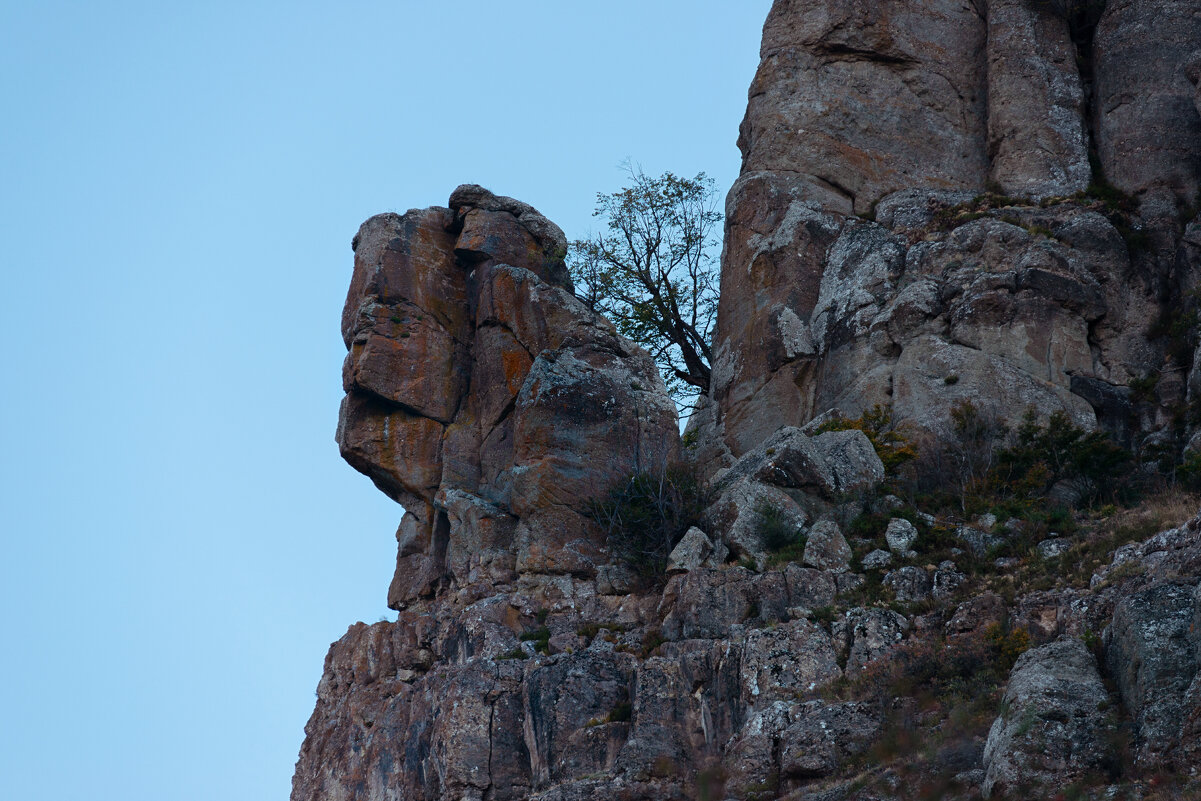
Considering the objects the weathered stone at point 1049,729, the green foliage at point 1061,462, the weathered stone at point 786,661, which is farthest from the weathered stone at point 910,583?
the weathered stone at point 1049,729

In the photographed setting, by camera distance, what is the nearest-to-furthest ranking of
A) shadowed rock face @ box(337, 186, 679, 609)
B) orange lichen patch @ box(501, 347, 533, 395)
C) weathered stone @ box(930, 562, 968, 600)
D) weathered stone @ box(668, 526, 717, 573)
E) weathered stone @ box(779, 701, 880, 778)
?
weathered stone @ box(779, 701, 880, 778) → weathered stone @ box(930, 562, 968, 600) → weathered stone @ box(668, 526, 717, 573) → shadowed rock face @ box(337, 186, 679, 609) → orange lichen patch @ box(501, 347, 533, 395)

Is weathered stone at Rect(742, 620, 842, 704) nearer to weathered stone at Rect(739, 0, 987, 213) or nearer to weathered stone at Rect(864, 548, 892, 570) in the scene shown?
weathered stone at Rect(864, 548, 892, 570)

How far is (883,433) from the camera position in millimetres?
31109

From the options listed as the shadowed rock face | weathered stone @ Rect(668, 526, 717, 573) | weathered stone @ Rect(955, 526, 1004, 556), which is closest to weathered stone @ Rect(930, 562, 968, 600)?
weathered stone @ Rect(955, 526, 1004, 556)

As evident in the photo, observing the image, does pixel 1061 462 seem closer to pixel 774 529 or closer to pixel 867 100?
pixel 774 529

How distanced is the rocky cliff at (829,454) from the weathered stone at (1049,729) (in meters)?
0.04

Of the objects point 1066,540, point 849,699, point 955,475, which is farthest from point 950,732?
point 955,475

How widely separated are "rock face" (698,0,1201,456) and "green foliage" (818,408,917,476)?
1.13 feet

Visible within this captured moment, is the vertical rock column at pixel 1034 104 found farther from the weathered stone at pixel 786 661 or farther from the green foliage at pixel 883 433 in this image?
the weathered stone at pixel 786 661

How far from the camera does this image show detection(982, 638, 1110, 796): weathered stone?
17969 mm

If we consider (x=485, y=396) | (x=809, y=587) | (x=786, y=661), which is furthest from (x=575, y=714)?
(x=485, y=396)

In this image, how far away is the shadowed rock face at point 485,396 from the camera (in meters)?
30.9

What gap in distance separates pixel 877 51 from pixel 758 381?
10221 mm

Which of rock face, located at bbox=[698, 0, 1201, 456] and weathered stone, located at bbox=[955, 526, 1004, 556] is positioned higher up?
rock face, located at bbox=[698, 0, 1201, 456]
